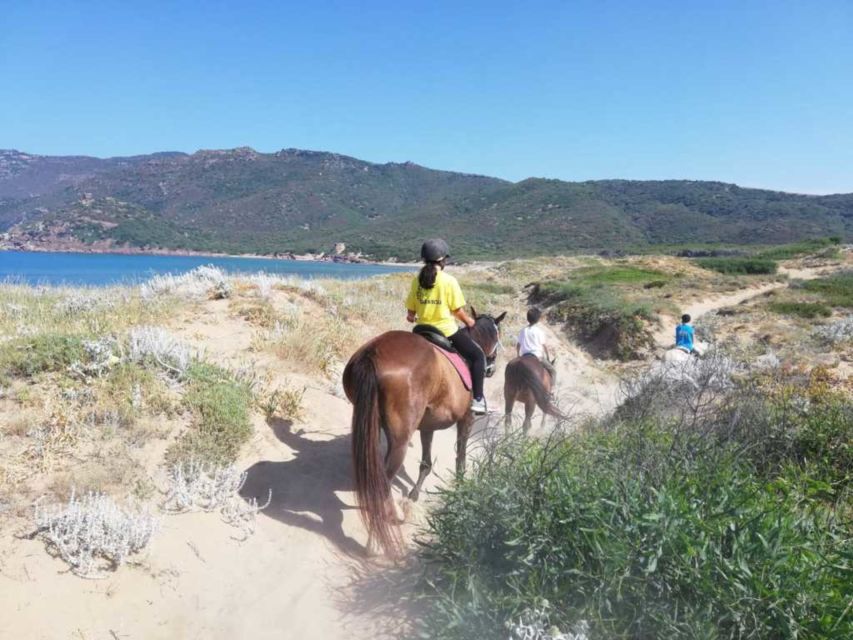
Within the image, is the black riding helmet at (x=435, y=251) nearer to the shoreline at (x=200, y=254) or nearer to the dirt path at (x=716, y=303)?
the dirt path at (x=716, y=303)

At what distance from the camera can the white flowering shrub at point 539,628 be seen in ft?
9.18

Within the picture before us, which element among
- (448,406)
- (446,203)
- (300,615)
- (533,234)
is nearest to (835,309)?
(448,406)

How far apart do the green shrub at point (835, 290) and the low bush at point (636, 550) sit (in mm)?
19980

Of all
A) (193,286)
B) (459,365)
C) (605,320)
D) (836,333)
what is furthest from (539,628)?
(605,320)

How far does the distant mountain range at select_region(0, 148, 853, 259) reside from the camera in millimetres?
100375

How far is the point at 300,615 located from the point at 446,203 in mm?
152387

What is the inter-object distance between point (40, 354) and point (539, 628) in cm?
571

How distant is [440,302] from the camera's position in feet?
18.5

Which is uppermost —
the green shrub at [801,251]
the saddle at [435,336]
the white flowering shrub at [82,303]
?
the green shrub at [801,251]

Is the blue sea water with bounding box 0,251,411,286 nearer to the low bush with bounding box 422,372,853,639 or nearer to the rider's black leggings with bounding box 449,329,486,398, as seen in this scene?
the rider's black leggings with bounding box 449,329,486,398

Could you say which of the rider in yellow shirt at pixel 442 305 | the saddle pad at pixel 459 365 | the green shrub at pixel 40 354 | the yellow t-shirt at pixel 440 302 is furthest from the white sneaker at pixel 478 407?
the green shrub at pixel 40 354

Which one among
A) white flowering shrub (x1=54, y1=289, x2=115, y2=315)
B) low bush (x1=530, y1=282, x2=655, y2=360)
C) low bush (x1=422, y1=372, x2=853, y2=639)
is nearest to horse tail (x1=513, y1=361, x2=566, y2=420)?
low bush (x1=422, y1=372, x2=853, y2=639)

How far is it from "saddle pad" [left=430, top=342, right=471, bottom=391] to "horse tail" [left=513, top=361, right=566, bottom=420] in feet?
7.52

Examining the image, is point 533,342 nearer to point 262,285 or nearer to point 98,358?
point 262,285
